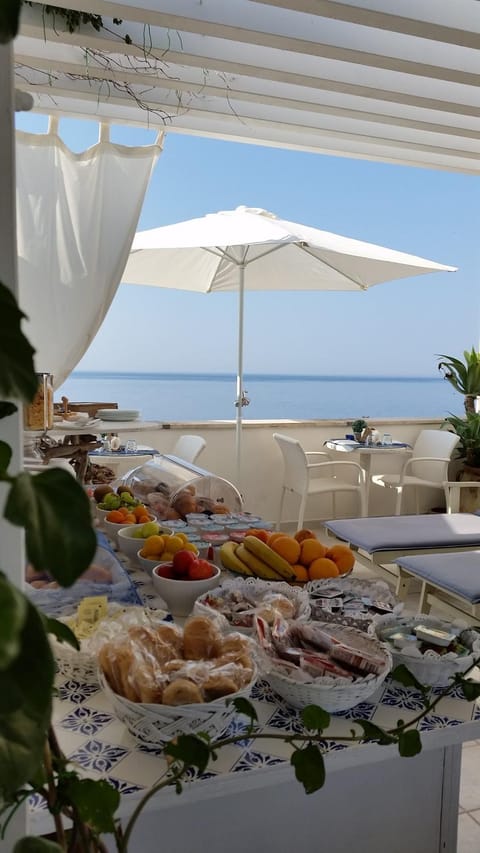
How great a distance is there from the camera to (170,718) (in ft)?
3.16

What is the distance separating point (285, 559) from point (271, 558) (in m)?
0.06

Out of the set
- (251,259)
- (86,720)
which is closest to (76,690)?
(86,720)

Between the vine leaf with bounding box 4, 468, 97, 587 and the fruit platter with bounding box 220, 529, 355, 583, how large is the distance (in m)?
1.48

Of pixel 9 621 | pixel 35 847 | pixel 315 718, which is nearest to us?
pixel 9 621

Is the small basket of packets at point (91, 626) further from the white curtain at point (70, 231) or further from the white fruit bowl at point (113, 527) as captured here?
the white curtain at point (70, 231)

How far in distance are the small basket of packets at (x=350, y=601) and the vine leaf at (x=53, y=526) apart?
3.72 ft

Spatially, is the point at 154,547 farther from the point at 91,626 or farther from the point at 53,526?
the point at 53,526

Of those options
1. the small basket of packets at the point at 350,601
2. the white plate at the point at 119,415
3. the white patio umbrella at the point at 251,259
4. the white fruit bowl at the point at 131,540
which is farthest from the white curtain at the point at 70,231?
the small basket of packets at the point at 350,601

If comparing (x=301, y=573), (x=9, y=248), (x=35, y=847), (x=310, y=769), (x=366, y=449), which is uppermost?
(x=9, y=248)

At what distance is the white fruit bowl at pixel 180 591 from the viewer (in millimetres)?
1581

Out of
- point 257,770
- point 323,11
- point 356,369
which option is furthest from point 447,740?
point 356,369

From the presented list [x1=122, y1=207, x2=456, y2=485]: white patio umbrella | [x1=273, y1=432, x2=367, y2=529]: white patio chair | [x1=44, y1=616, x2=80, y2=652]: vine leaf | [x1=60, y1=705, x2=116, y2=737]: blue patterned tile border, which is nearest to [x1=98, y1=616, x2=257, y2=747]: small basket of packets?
[x1=60, y1=705, x2=116, y2=737]: blue patterned tile border

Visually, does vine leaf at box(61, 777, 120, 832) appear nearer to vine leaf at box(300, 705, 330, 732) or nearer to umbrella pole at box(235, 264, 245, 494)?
vine leaf at box(300, 705, 330, 732)

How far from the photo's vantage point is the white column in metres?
0.65
